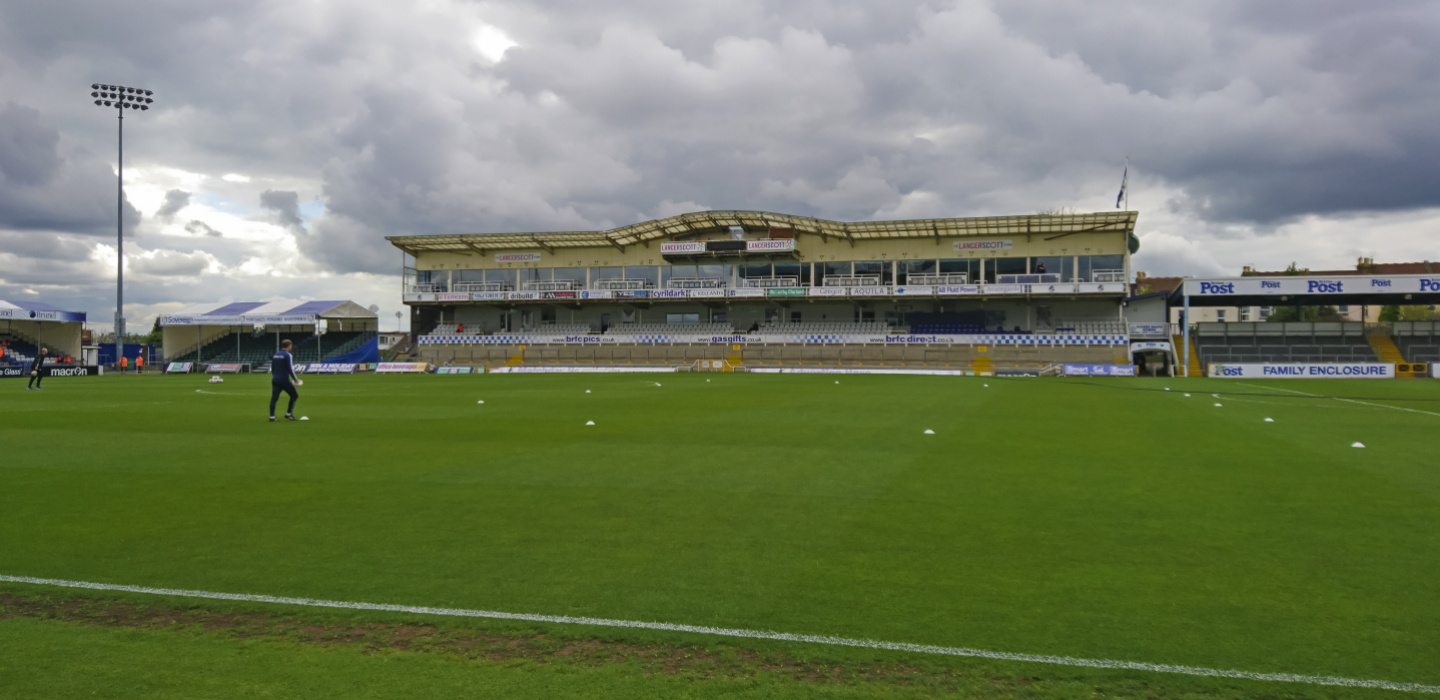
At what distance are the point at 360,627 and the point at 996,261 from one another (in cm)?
6085

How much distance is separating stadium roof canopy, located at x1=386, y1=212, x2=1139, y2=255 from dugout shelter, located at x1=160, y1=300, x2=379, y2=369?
32.5 ft

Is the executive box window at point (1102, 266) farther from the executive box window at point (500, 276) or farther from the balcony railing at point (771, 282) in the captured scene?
the executive box window at point (500, 276)

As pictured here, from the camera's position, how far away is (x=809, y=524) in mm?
7352

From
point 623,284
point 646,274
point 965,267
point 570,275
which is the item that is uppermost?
point 570,275

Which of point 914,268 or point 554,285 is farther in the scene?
point 554,285

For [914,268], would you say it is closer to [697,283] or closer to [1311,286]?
[697,283]

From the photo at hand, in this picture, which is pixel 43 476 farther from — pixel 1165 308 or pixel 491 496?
pixel 1165 308

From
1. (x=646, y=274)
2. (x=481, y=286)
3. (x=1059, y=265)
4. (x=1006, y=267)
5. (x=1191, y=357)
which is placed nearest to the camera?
(x=1191, y=357)

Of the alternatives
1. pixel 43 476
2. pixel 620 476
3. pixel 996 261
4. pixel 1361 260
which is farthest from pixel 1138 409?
pixel 1361 260

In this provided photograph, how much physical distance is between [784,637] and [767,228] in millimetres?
60456

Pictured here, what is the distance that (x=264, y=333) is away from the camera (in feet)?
223

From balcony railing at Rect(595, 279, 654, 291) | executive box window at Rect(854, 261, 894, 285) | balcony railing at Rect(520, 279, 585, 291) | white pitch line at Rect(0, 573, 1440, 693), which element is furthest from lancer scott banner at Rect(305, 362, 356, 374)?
white pitch line at Rect(0, 573, 1440, 693)

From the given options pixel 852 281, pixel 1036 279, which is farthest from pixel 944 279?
pixel 852 281

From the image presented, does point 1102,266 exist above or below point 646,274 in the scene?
below
